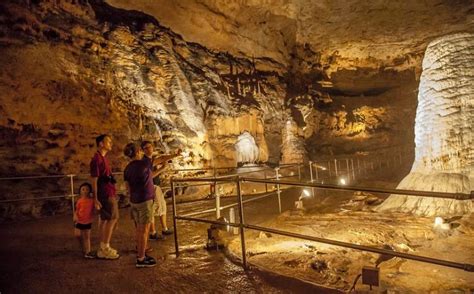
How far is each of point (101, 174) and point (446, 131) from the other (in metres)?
7.48

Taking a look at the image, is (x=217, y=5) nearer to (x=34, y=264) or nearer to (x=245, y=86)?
(x=245, y=86)

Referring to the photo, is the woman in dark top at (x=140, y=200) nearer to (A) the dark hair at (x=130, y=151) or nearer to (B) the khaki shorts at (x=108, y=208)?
(A) the dark hair at (x=130, y=151)

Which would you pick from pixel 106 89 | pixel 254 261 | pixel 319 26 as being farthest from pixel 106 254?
pixel 319 26

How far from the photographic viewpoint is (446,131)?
760 cm

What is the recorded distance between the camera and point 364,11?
12.4 meters

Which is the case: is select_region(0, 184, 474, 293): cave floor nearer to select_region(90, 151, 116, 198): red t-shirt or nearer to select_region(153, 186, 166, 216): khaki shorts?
select_region(153, 186, 166, 216): khaki shorts

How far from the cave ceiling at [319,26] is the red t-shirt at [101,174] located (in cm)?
1088

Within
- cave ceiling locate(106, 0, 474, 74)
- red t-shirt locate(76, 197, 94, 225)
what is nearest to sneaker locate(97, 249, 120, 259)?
red t-shirt locate(76, 197, 94, 225)

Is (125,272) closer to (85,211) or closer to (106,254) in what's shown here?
(106,254)

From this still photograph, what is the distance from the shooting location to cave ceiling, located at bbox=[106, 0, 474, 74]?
38.9ft

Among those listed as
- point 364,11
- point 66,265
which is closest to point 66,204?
point 66,265

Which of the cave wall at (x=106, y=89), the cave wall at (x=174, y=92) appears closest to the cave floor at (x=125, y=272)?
the cave wall at (x=106, y=89)

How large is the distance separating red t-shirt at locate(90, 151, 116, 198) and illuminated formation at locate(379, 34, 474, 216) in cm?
686

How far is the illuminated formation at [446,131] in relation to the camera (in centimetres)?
727
